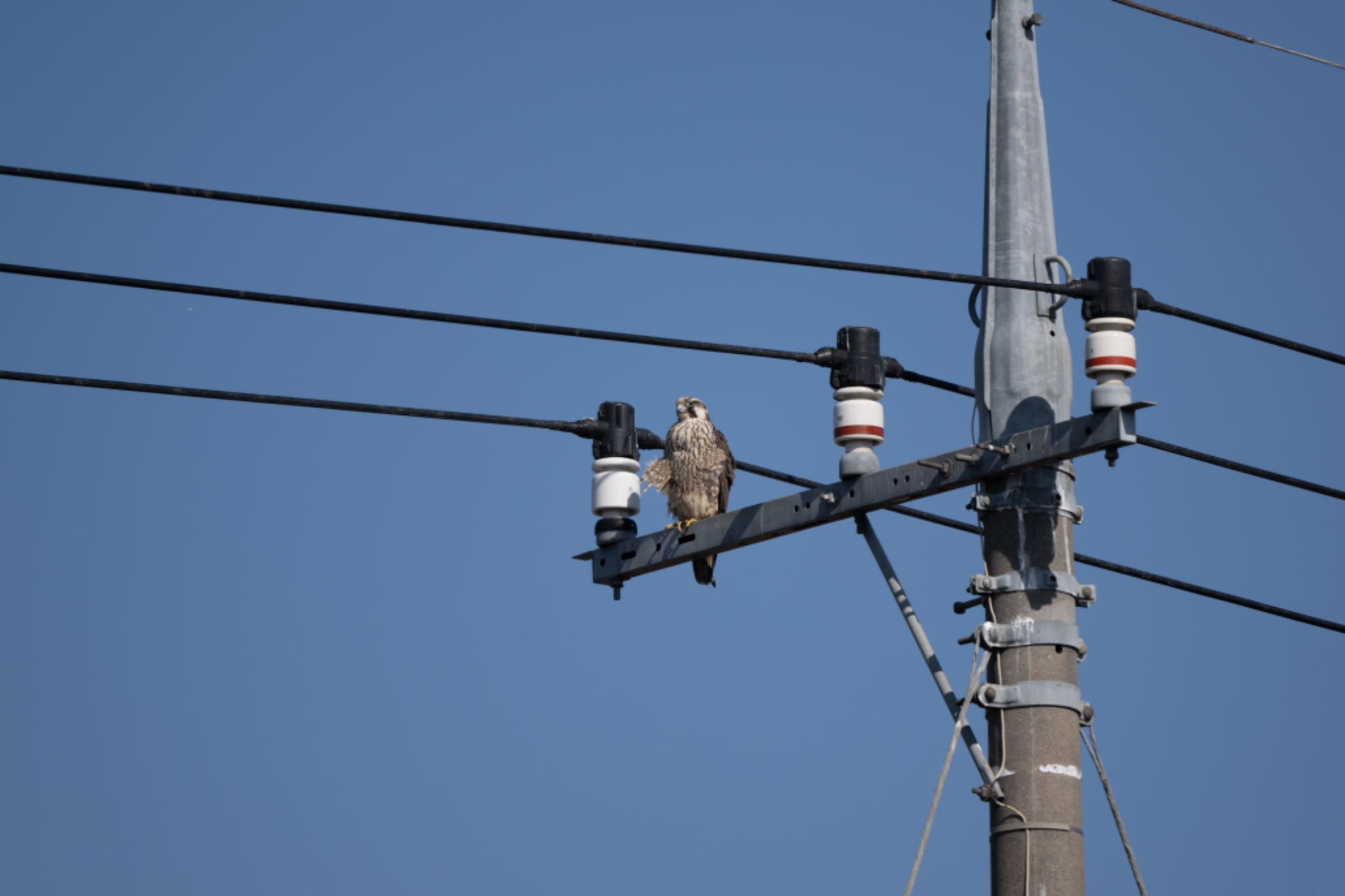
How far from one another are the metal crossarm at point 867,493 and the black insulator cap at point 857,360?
1.84ft

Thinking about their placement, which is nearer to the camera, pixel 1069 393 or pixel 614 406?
pixel 1069 393

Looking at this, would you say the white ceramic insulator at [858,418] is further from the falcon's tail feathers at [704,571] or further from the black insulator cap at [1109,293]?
the falcon's tail feathers at [704,571]

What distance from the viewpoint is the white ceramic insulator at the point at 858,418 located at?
11.2 meters

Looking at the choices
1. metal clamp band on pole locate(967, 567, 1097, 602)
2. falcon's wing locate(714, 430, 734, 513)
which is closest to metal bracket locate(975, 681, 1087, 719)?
metal clamp band on pole locate(967, 567, 1097, 602)

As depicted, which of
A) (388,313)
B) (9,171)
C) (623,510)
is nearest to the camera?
(9,171)

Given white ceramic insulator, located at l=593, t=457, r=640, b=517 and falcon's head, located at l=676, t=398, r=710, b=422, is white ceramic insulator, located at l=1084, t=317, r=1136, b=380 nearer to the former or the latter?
white ceramic insulator, located at l=593, t=457, r=640, b=517

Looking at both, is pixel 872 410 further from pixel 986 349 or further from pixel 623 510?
pixel 623 510

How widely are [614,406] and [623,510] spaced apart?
59cm

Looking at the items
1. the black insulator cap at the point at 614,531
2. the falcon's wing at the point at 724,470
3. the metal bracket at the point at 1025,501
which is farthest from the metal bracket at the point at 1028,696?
the falcon's wing at the point at 724,470

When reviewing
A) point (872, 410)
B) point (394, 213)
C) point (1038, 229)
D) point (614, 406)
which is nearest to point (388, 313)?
point (394, 213)

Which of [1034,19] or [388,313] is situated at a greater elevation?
[1034,19]

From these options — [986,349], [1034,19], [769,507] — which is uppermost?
[1034,19]

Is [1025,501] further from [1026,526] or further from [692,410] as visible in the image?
[692,410]

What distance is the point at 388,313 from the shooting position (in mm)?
11148
